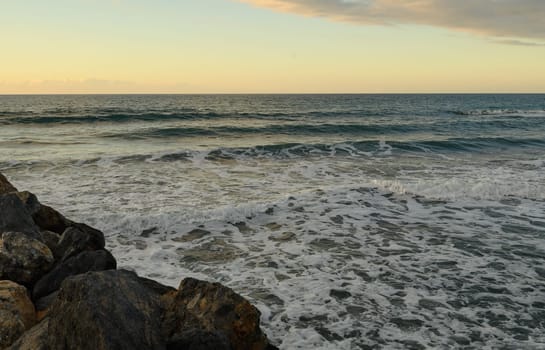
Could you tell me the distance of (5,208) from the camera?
24.5 feet

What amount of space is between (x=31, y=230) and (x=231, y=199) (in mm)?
6368

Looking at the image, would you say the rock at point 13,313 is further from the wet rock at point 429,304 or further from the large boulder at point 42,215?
the wet rock at point 429,304

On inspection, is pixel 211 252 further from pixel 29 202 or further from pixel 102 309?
pixel 102 309

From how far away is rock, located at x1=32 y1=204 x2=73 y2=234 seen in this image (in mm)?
8359

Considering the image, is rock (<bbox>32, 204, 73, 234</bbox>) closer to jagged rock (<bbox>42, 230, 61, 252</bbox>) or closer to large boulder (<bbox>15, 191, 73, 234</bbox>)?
large boulder (<bbox>15, 191, 73, 234</bbox>)

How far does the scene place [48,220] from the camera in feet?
27.7

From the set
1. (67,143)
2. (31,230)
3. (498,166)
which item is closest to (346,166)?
(498,166)

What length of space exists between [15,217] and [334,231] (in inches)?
260

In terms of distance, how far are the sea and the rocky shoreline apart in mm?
1115

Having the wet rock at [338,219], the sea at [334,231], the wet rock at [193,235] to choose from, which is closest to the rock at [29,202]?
the sea at [334,231]

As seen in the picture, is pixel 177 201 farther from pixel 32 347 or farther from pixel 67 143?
pixel 67 143

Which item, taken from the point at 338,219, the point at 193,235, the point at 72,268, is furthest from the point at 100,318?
the point at 338,219

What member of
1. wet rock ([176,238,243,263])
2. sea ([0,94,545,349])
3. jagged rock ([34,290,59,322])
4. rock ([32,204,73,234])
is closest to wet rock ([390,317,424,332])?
sea ([0,94,545,349])

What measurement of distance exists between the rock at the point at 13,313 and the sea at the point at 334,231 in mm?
2803
